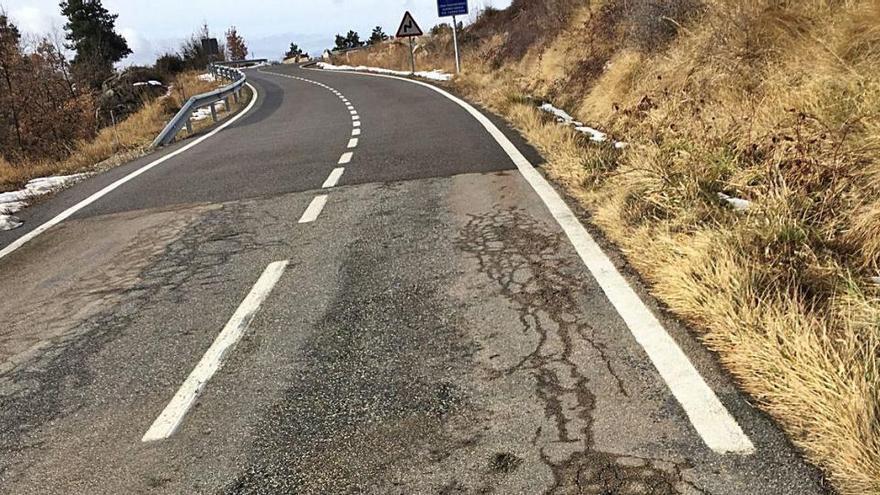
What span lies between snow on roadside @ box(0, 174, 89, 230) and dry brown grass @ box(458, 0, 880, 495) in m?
6.52

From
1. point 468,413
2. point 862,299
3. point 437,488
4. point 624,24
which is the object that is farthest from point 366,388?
point 624,24

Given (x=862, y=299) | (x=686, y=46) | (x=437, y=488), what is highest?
(x=686, y=46)

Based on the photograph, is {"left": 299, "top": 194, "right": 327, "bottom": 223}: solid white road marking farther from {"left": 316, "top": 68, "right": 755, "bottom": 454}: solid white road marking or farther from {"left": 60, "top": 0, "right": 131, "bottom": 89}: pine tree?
{"left": 60, "top": 0, "right": 131, "bottom": 89}: pine tree

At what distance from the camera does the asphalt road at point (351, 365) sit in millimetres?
2703

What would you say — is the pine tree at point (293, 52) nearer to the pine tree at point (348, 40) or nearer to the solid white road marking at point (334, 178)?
the pine tree at point (348, 40)

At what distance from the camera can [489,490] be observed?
253 cm

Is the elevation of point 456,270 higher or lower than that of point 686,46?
lower

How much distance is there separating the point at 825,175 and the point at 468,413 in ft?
11.3

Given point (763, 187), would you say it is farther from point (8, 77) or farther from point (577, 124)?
point (8, 77)

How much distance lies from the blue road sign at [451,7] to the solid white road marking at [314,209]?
21.1 m

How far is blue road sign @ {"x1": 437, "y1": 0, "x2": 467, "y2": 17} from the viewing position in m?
26.8

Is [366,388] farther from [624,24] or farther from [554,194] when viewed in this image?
[624,24]

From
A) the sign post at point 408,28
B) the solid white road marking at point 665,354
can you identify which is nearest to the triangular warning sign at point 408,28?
the sign post at point 408,28

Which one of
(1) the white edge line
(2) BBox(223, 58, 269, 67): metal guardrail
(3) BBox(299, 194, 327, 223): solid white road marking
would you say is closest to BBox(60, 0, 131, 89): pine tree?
(2) BBox(223, 58, 269, 67): metal guardrail
